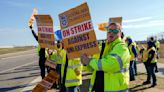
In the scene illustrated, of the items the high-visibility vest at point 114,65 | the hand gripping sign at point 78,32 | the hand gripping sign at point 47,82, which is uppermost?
the hand gripping sign at point 78,32

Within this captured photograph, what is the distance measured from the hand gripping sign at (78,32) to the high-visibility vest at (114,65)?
0.27 metres

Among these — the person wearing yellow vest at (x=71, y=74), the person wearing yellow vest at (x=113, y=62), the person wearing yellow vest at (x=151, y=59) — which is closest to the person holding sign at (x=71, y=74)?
the person wearing yellow vest at (x=71, y=74)

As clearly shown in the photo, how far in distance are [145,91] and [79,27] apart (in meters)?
7.17

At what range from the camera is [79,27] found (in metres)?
5.43

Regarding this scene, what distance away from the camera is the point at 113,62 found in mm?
4871

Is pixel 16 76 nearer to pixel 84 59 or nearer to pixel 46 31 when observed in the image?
pixel 46 31

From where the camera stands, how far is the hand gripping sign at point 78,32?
17.1 ft

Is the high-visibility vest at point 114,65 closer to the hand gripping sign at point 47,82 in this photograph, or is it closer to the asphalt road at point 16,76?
the hand gripping sign at point 47,82

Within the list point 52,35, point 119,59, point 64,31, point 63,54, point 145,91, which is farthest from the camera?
point 145,91

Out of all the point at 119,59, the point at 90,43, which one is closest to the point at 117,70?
the point at 119,59

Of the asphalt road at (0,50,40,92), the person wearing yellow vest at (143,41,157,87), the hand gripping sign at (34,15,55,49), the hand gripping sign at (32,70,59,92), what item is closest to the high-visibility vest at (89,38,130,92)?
the hand gripping sign at (34,15,55,49)

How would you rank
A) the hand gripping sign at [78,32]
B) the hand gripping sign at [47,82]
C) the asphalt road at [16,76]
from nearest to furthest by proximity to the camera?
1. the hand gripping sign at [78,32]
2. the hand gripping sign at [47,82]
3. the asphalt road at [16,76]

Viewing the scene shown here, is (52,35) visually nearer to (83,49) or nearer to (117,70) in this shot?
(83,49)

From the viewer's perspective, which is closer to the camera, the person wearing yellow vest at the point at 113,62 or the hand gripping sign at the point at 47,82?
the person wearing yellow vest at the point at 113,62
